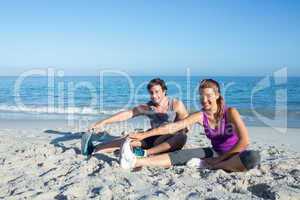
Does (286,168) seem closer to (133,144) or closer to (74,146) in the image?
(133,144)

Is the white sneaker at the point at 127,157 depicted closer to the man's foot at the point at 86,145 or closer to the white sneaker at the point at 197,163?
the white sneaker at the point at 197,163

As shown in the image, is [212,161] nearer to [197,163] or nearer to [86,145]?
[197,163]

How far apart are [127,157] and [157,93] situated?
3.12 feet

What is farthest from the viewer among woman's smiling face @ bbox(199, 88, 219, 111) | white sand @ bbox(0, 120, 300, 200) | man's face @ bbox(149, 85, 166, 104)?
man's face @ bbox(149, 85, 166, 104)

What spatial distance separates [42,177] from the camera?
4141mm

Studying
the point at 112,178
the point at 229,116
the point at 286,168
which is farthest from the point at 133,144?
the point at 286,168

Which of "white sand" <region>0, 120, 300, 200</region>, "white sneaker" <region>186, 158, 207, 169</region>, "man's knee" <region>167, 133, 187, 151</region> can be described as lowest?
"white sand" <region>0, 120, 300, 200</region>

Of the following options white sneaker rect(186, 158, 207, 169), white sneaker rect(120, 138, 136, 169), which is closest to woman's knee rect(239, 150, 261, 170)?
white sneaker rect(186, 158, 207, 169)

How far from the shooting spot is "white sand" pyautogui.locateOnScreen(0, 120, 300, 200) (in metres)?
3.53

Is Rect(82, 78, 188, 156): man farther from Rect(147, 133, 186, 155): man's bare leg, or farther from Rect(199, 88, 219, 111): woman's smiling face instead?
Rect(199, 88, 219, 111): woman's smiling face

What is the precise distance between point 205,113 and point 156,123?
37.6 inches

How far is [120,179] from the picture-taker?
397 centimetres

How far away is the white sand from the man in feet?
0.73

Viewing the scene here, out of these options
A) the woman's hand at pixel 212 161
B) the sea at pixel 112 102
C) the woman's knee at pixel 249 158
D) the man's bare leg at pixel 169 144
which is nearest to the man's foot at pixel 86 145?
the man's bare leg at pixel 169 144
